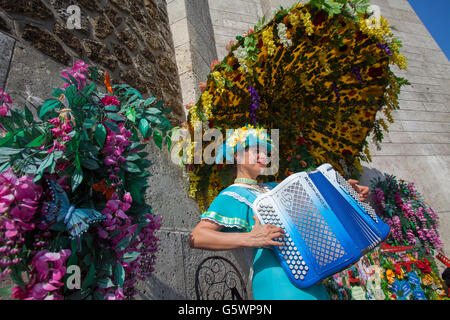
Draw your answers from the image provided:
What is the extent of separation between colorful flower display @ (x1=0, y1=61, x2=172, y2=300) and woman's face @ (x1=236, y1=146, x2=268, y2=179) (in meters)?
0.87

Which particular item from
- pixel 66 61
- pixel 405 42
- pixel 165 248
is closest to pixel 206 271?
pixel 165 248

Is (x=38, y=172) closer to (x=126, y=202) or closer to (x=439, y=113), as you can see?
(x=126, y=202)

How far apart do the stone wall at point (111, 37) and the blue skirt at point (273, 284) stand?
6.32 ft

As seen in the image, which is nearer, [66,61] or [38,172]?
[38,172]

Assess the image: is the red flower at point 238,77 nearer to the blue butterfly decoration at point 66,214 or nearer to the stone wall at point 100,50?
the stone wall at point 100,50

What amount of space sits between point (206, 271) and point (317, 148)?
81.2 inches

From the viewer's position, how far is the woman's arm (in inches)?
59.4

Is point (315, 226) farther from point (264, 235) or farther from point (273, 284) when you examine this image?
point (273, 284)

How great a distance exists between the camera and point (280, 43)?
211 cm

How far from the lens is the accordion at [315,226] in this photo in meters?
1.50

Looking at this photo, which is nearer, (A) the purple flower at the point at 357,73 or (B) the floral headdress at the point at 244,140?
(B) the floral headdress at the point at 244,140

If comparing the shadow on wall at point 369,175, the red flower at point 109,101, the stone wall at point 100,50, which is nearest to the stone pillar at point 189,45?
the stone wall at point 100,50

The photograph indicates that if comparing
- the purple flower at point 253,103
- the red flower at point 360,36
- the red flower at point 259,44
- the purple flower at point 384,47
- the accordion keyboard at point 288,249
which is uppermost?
the red flower at point 360,36

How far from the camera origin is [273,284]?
1.57m
